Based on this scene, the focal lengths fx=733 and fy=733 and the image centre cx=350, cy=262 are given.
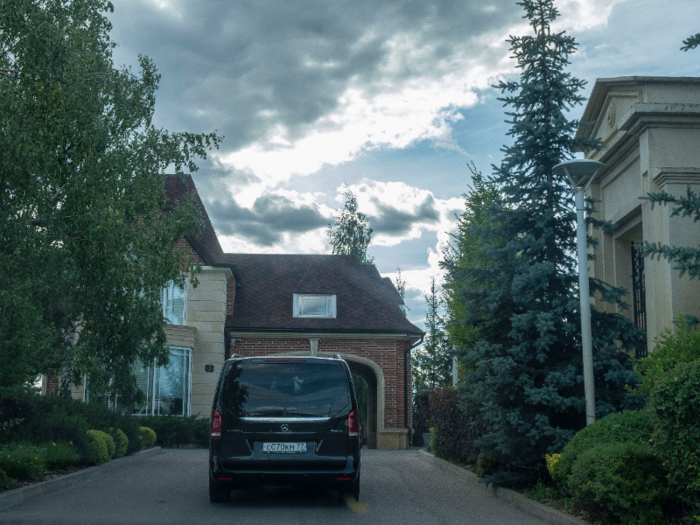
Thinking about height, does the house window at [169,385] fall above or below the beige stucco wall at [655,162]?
below

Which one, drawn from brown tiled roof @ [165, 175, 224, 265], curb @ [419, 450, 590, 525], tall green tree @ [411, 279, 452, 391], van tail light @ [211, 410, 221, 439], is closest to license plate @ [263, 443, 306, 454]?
van tail light @ [211, 410, 221, 439]

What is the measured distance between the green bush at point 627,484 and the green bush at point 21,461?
24.7 feet

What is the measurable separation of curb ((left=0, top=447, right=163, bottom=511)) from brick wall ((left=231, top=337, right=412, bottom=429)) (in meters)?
11.6

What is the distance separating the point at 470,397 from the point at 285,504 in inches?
125

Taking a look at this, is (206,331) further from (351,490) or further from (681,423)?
(681,423)

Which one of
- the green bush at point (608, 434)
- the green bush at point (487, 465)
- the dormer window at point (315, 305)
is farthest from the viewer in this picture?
the dormer window at point (315, 305)

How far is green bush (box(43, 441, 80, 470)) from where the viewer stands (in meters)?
11.9

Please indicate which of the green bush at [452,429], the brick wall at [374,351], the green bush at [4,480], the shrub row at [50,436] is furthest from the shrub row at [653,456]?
the brick wall at [374,351]

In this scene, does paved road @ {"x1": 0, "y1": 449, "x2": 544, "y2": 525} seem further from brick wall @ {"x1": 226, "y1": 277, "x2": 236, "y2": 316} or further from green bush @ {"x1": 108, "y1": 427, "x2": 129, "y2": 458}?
brick wall @ {"x1": 226, "y1": 277, "x2": 236, "y2": 316}

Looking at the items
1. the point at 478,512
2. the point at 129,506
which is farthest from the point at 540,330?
the point at 129,506

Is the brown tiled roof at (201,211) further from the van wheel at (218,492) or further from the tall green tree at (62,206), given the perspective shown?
the van wheel at (218,492)

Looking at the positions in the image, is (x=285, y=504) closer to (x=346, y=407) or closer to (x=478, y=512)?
(x=346, y=407)

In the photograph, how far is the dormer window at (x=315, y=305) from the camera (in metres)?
29.1

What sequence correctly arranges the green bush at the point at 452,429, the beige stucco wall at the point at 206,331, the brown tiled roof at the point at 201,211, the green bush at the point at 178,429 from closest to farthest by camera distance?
the green bush at the point at 452,429
the green bush at the point at 178,429
the beige stucco wall at the point at 206,331
the brown tiled roof at the point at 201,211
